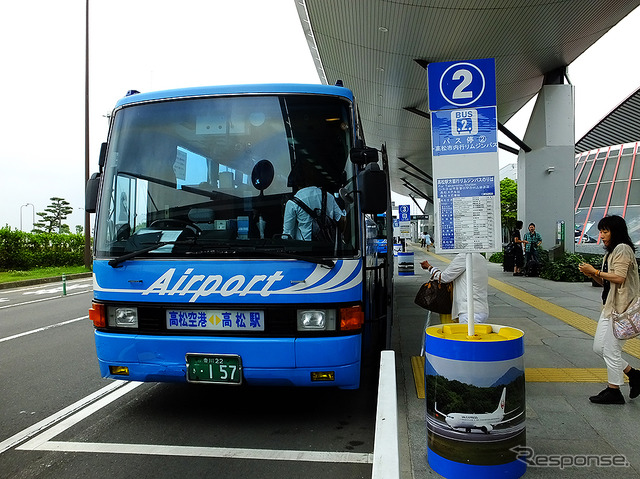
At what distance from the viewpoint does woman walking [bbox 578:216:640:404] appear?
180 inches

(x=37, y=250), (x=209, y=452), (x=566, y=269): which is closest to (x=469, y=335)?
(x=209, y=452)

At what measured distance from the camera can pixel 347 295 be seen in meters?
4.31

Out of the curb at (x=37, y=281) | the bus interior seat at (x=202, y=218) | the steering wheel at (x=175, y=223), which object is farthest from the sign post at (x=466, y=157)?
the curb at (x=37, y=281)

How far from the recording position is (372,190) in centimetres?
432

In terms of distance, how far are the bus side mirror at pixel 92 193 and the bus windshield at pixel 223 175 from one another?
0.75 ft

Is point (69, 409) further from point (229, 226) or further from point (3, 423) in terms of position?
point (229, 226)

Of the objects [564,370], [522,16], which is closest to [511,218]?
[522,16]

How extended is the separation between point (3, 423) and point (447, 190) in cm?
438

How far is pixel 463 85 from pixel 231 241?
2.22 metres

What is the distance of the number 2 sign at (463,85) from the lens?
164 inches

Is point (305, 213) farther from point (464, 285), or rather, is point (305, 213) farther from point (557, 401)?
point (557, 401)

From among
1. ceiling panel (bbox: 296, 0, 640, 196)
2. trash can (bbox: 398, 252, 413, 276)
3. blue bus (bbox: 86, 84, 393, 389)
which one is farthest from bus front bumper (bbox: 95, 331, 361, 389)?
trash can (bbox: 398, 252, 413, 276)

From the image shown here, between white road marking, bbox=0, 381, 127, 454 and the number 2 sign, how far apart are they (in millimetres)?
4238

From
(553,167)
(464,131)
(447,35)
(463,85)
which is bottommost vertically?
(464,131)
